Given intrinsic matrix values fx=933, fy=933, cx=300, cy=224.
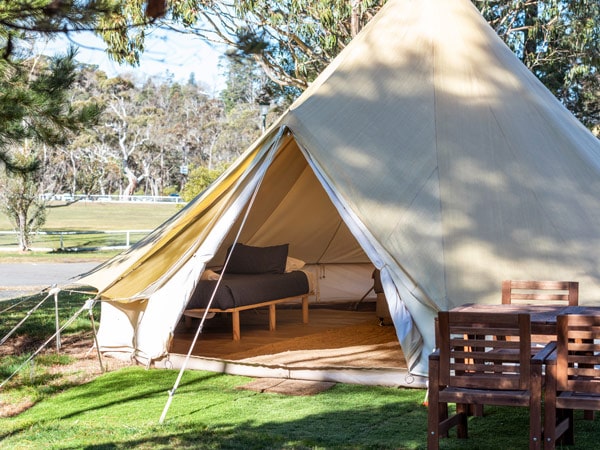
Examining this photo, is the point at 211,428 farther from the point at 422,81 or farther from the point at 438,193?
the point at 422,81

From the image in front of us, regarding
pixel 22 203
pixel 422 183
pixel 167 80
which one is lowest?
pixel 22 203

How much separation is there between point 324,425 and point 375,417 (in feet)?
1.19

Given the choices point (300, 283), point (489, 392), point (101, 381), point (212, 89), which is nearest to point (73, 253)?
point (300, 283)

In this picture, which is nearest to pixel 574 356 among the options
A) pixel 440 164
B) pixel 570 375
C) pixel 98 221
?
pixel 570 375

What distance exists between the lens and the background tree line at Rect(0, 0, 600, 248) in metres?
5.76

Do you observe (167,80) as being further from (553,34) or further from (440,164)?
(440,164)

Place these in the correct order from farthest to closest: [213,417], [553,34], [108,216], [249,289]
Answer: [108,216] → [553,34] → [249,289] → [213,417]

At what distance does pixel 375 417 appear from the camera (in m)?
5.57

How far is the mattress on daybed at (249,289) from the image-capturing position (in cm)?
844

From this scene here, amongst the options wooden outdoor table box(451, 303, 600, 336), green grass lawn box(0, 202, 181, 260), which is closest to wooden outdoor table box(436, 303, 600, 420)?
wooden outdoor table box(451, 303, 600, 336)

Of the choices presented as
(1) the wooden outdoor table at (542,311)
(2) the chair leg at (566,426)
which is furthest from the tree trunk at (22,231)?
(2) the chair leg at (566,426)

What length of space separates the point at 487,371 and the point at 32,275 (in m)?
14.0

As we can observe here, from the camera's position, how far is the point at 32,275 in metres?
17.1

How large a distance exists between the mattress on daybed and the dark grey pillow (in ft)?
0.57
